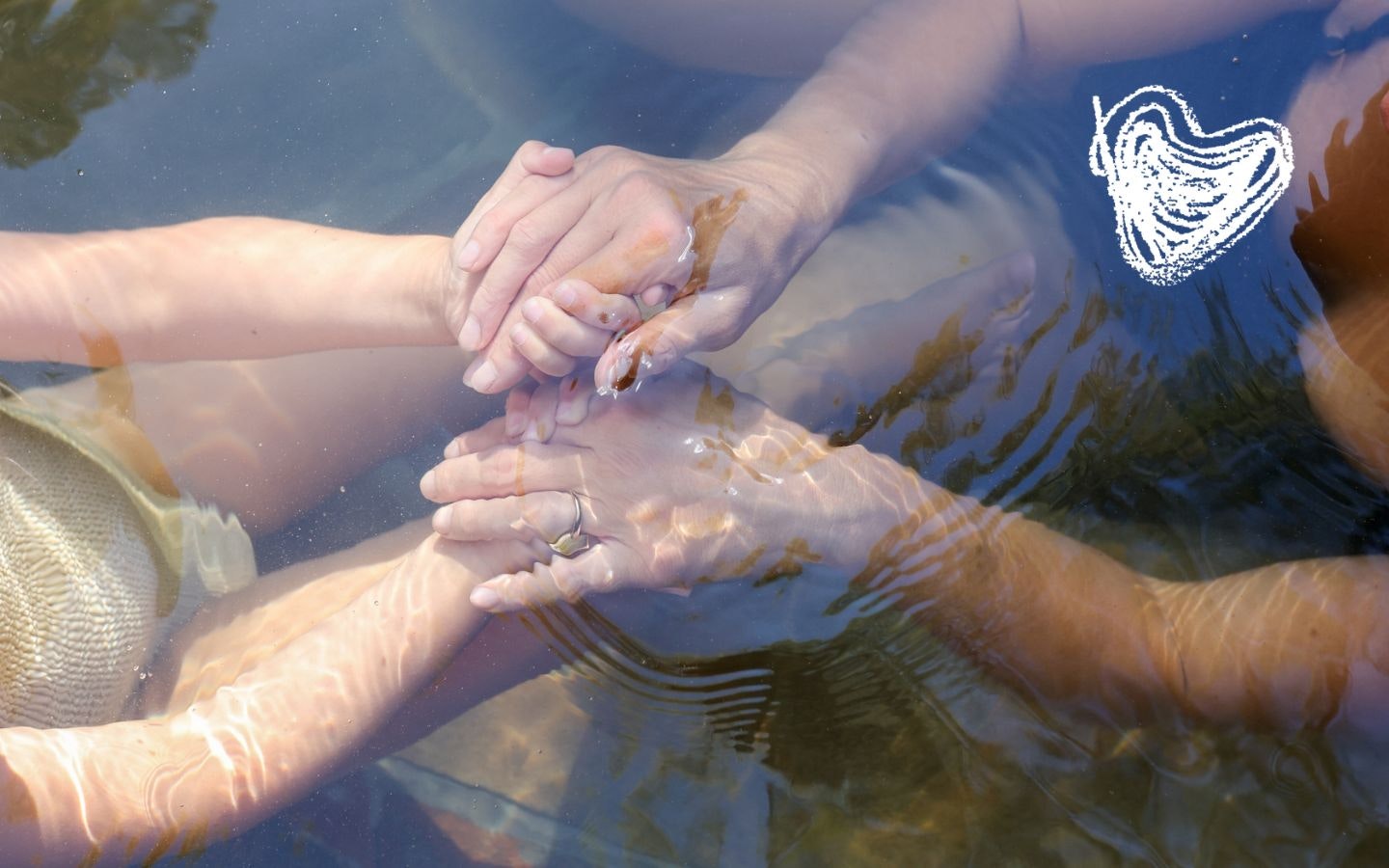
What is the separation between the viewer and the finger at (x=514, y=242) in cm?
172

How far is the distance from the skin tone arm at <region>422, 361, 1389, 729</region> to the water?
2.2 inches

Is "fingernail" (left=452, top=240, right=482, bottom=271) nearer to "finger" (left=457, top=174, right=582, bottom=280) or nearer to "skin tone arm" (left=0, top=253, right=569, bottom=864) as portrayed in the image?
"finger" (left=457, top=174, right=582, bottom=280)

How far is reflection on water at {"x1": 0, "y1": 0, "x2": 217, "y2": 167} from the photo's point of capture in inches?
94.0

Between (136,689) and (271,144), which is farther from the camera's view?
(271,144)

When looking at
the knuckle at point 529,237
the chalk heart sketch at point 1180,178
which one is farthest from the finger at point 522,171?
the chalk heart sketch at point 1180,178

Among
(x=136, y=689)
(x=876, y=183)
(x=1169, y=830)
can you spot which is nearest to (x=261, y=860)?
(x=136, y=689)

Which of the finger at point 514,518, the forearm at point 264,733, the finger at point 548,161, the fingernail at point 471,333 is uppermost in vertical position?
the finger at point 548,161

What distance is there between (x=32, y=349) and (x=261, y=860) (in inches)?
44.7

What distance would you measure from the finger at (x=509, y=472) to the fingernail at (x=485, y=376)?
0.12m

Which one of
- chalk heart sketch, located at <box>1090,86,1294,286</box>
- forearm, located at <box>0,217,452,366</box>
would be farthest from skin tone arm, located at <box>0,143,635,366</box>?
chalk heart sketch, located at <box>1090,86,1294,286</box>

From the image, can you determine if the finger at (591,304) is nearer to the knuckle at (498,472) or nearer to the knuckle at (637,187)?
the knuckle at (637,187)

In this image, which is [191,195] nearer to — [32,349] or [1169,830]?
[32,349]

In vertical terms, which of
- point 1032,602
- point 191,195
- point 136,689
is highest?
point 191,195

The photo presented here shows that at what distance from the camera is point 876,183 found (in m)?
2.07
